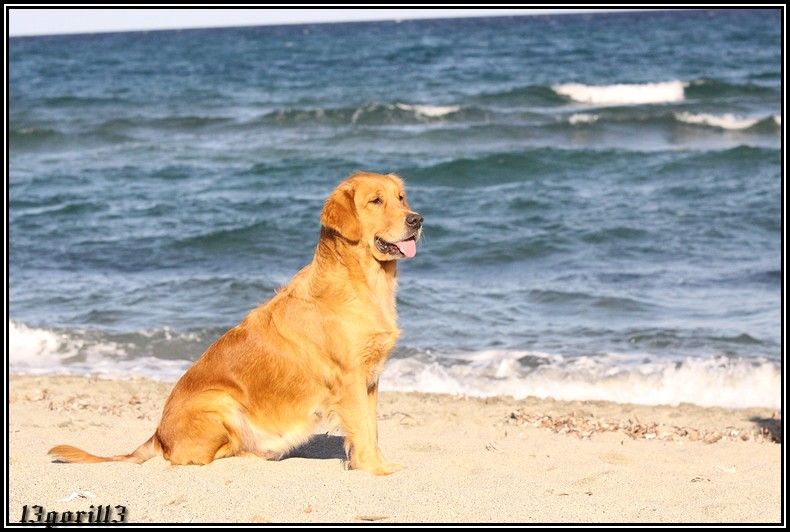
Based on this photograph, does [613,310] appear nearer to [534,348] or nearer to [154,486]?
[534,348]

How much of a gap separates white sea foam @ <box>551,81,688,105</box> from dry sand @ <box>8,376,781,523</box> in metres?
23.5

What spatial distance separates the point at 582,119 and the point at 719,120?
11.8ft

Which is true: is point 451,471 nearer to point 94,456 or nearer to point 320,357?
point 320,357

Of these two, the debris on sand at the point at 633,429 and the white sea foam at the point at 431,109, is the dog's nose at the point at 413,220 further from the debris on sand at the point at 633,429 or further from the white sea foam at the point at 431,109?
the white sea foam at the point at 431,109

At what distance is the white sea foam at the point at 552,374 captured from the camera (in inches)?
355

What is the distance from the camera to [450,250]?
46.8 ft

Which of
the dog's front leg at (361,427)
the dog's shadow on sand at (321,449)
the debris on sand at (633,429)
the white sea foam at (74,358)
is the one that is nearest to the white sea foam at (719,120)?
the debris on sand at (633,429)

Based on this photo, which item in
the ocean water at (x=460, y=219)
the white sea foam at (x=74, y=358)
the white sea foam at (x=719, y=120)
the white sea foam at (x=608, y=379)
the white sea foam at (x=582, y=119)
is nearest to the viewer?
the white sea foam at (x=608, y=379)

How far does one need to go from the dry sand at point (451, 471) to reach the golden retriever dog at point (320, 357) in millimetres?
184

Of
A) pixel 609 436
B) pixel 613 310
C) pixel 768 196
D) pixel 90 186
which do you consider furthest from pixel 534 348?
pixel 90 186

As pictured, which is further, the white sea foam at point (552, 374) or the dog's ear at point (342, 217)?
the white sea foam at point (552, 374)

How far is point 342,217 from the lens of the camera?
17.9ft

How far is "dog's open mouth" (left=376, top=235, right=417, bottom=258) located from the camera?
5504mm

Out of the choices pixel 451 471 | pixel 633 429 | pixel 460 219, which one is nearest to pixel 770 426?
pixel 633 429
